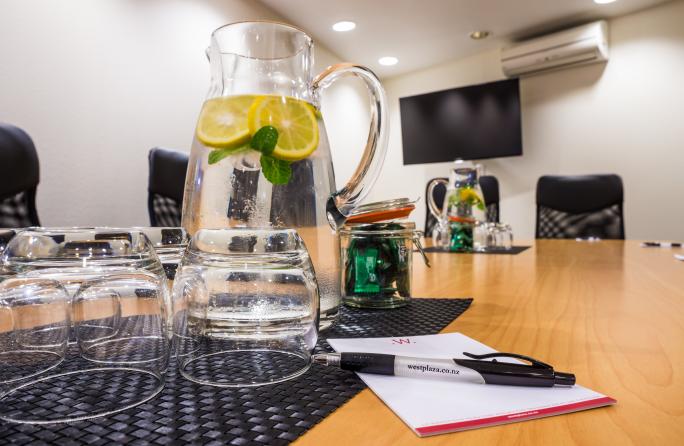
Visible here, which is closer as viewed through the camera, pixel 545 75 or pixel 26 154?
pixel 26 154

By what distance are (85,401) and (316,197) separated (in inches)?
9.5

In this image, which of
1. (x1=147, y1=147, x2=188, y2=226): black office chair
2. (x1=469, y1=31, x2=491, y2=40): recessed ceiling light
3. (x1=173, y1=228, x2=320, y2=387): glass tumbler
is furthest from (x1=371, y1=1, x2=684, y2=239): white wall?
(x1=173, y1=228, x2=320, y2=387): glass tumbler

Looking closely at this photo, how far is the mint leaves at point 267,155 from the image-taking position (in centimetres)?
36

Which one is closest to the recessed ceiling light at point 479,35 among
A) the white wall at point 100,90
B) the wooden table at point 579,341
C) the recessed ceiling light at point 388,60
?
the recessed ceiling light at point 388,60

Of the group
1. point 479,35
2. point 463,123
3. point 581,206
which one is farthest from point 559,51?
point 581,206

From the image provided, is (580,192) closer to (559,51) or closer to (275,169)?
(559,51)

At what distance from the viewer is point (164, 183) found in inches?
63.7

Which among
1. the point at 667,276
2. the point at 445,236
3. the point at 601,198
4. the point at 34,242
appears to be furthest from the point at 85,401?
the point at 601,198

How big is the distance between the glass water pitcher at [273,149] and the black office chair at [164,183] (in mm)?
1256

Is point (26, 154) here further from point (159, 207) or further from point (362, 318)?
point (362, 318)

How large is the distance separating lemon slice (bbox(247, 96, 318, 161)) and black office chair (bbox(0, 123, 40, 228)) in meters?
0.89

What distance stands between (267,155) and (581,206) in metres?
2.29

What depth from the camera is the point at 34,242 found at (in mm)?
285

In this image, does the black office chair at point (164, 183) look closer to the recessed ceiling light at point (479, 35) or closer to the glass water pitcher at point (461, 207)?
the glass water pitcher at point (461, 207)
